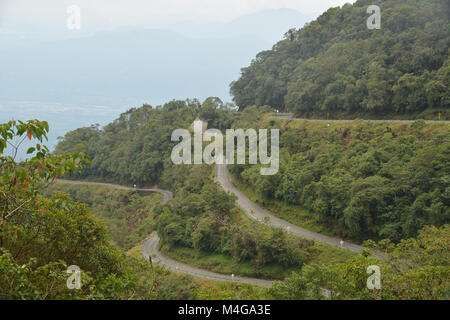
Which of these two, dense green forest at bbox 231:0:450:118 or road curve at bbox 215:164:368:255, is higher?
dense green forest at bbox 231:0:450:118

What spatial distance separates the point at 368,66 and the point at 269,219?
1809cm

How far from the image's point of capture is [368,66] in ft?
107

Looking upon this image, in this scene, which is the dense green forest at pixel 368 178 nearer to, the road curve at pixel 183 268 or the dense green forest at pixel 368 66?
the dense green forest at pixel 368 66

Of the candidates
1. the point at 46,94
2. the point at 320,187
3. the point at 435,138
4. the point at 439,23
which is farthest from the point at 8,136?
the point at 46,94

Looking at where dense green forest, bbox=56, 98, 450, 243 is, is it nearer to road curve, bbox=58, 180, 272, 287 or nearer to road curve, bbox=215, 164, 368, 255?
road curve, bbox=215, 164, 368, 255

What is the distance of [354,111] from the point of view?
109 feet

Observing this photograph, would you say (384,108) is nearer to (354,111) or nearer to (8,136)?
(354,111)

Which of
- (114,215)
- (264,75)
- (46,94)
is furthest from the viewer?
(46,94)

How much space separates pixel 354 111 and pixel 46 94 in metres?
124

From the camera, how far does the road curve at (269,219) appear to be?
2155cm

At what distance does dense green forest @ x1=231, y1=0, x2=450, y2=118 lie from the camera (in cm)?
2914

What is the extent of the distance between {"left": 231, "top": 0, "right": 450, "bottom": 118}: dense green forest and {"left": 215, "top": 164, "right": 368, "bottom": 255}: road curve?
1170 cm

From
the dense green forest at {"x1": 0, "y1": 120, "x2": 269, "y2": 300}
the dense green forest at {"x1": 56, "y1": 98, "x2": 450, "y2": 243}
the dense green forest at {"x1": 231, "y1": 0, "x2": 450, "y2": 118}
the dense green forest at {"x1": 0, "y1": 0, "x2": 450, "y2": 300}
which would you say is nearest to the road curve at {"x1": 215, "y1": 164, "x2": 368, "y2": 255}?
the dense green forest at {"x1": 0, "y1": 0, "x2": 450, "y2": 300}

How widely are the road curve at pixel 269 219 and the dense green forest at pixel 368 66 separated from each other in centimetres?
1170
